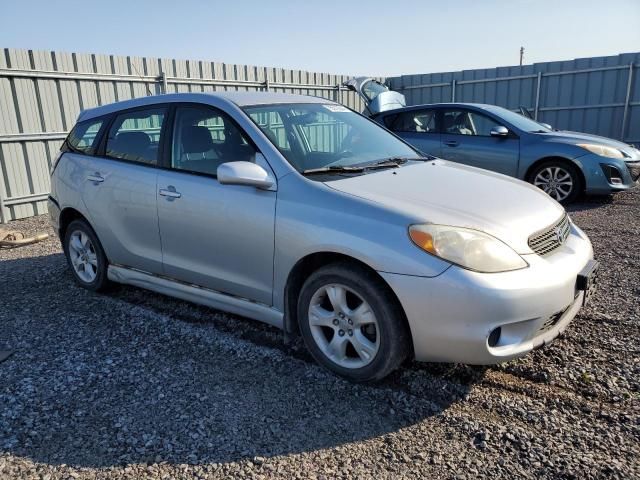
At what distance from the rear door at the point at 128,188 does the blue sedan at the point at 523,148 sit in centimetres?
553

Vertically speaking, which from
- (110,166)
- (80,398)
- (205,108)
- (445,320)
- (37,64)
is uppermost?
(37,64)

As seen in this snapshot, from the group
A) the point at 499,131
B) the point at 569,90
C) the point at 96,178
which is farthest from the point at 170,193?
the point at 569,90

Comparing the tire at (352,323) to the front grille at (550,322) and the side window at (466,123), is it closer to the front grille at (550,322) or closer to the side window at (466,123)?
the front grille at (550,322)

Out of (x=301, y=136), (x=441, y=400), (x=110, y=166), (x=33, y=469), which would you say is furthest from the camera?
(x=110, y=166)

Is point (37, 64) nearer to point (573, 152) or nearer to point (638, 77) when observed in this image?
point (573, 152)

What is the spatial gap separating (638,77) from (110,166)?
1392 cm

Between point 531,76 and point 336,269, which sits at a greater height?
point 531,76

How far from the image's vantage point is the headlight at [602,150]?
7586mm

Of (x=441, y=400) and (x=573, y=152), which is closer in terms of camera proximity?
(x=441, y=400)

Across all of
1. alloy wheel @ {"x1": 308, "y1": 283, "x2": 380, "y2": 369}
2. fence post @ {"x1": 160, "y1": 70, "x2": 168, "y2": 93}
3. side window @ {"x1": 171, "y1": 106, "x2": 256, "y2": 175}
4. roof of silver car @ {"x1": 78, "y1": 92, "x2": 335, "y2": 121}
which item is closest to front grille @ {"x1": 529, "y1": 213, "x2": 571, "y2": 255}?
alloy wheel @ {"x1": 308, "y1": 283, "x2": 380, "y2": 369}

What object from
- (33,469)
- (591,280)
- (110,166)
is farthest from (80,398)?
(591,280)

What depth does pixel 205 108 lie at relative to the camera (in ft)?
12.6

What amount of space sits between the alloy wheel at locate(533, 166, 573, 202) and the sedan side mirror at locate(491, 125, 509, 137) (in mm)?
797

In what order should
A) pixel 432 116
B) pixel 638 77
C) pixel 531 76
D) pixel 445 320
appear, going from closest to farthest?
1. pixel 445 320
2. pixel 432 116
3. pixel 638 77
4. pixel 531 76
